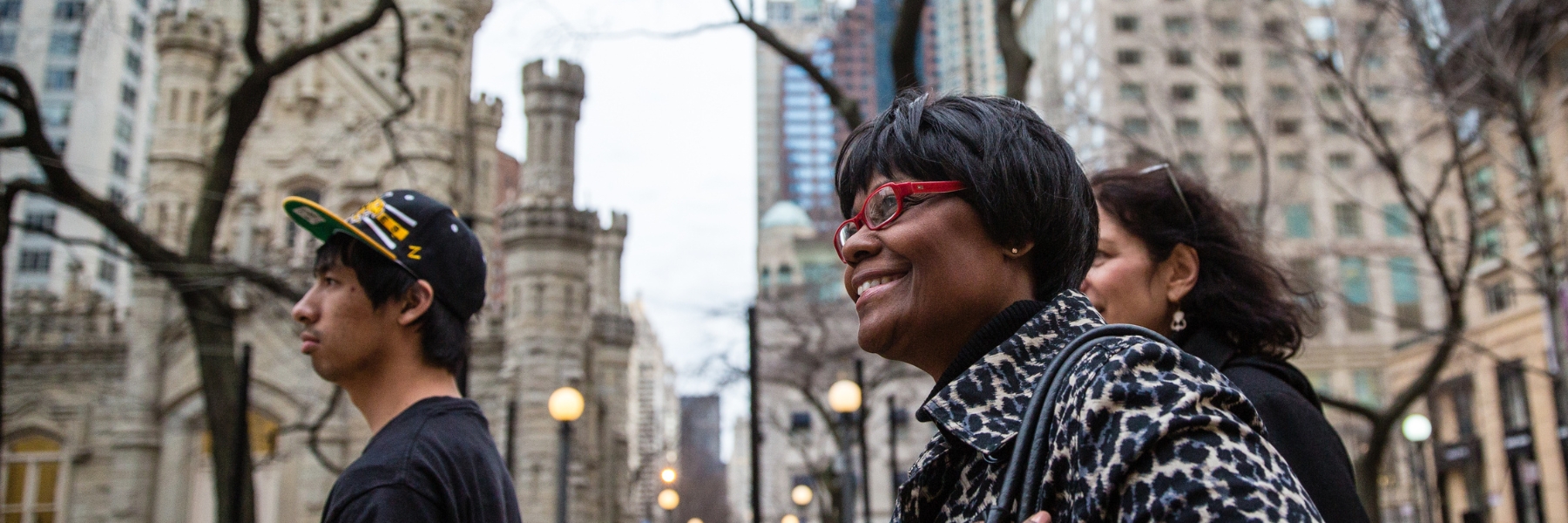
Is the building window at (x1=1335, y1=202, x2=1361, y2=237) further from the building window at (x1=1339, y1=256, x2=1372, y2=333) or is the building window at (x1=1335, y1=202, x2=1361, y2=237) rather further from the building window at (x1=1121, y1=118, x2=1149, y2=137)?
the building window at (x1=1121, y1=118, x2=1149, y2=137)

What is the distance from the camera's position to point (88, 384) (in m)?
31.2

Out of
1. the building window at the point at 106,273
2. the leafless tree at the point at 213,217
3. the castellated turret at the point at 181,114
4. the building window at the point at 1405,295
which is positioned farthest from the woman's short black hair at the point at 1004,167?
the building window at the point at 106,273

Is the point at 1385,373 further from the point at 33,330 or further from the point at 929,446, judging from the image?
the point at 929,446

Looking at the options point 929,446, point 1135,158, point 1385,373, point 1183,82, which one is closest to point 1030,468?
point 929,446

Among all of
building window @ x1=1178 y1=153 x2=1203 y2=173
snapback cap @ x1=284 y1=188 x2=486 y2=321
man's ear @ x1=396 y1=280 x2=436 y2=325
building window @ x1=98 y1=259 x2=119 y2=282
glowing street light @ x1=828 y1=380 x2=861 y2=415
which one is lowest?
man's ear @ x1=396 y1=280 x2=436 y2=325

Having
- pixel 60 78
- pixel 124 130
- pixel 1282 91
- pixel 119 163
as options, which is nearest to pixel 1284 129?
pixel 1282 91

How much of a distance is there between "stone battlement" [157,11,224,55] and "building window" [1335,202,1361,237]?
50.6 m

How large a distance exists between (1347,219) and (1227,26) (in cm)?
4678

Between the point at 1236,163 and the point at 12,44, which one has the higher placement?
the point at 1236,163

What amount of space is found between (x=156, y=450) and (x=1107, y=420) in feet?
107

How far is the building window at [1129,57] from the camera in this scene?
64438mm

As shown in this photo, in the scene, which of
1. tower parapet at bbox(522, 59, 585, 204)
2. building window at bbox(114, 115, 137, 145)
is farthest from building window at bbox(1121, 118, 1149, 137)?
building window at bbox(114, 115, 137, 145)

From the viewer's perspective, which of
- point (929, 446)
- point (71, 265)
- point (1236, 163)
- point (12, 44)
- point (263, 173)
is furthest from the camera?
point (1236, 163)

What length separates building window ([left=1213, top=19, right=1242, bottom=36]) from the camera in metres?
18.0
